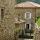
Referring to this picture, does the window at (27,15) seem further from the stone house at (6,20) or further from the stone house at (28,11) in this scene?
the stone house at (6,20)

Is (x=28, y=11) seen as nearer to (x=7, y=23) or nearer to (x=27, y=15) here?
(x=27, y=15)

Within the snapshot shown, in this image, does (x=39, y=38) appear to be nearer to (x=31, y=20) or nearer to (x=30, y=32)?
(x=30, y=32)

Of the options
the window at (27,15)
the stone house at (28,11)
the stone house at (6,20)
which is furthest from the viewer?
the window at (27,15)

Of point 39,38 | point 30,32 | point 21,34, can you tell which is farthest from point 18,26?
point 39,38

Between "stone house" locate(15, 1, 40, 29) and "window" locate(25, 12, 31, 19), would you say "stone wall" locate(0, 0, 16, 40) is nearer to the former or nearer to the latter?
"stone house" locate(15, 1, 40, 29)

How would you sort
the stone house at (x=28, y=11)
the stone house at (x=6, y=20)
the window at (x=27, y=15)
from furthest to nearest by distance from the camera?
the window at (x=27, y=15)
the stone house at (x=28, y=11)
the stone house at (x=6, y=20)

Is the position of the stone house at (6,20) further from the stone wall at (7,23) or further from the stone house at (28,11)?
the stone house at (28,11)

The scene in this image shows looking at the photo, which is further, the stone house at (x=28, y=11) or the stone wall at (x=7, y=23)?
the stone house at (x=28, y=11)

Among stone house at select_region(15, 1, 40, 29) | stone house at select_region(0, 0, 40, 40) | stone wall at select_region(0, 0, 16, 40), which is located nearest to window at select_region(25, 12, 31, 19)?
stone house at select_region(15, 1, 40, 29)

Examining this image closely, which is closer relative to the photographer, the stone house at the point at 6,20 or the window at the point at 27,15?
the stone house at the point at 6,20

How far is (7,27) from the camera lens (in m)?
14.7

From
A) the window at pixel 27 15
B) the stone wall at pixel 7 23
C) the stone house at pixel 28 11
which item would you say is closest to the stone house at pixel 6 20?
the stone wall at pixel 7 23

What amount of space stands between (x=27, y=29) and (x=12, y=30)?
803cm

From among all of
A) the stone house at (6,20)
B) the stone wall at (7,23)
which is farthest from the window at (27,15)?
the stone wall at (7,23)
